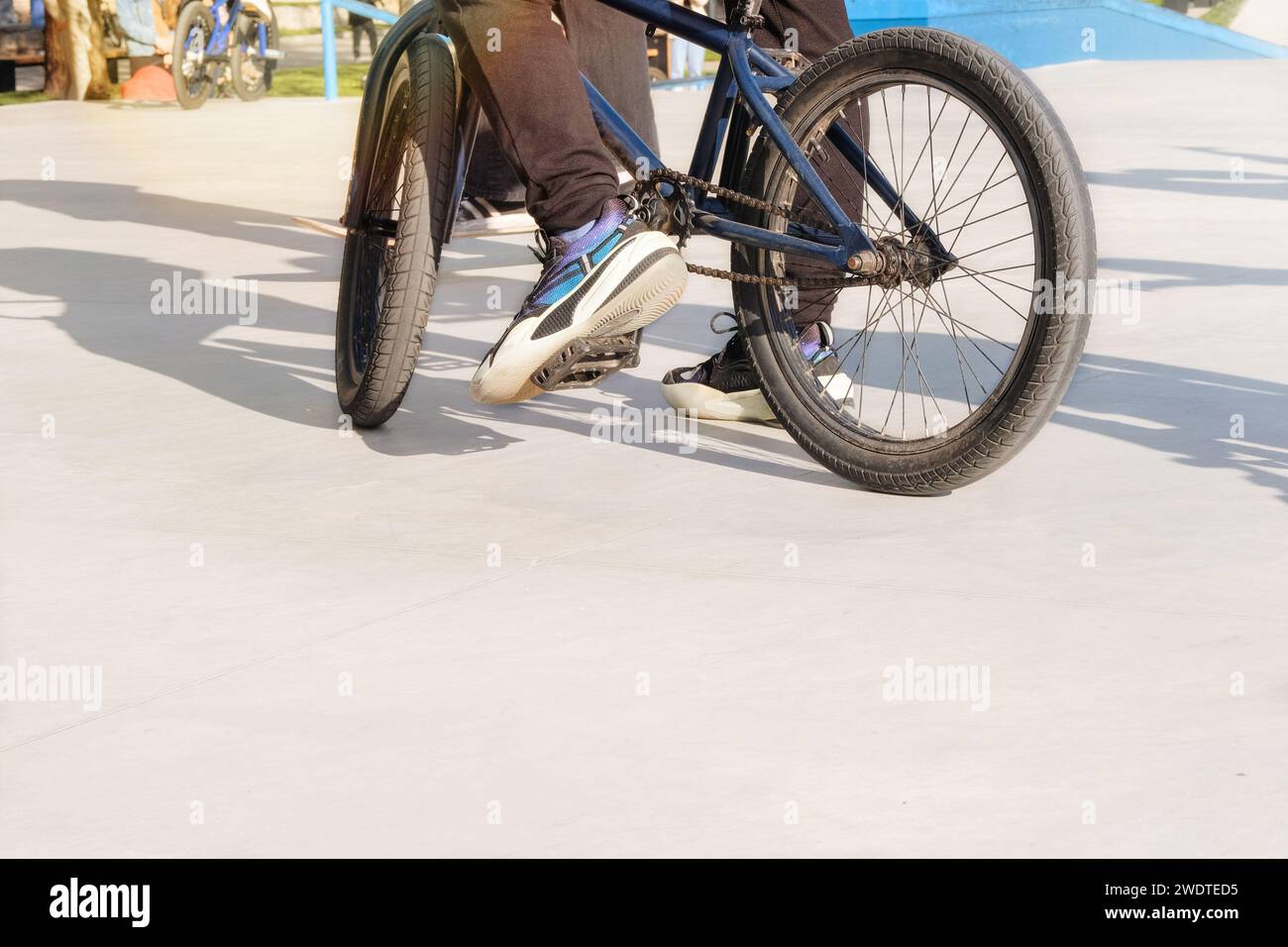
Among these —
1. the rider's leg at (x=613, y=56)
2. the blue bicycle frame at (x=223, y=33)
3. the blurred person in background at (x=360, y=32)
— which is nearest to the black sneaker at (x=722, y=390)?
the rider's leg at (x=613, y=56)

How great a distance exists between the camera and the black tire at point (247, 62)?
1662cm

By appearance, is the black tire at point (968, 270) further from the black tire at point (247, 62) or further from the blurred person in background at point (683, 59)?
the blurred person in background at point (683, 59)

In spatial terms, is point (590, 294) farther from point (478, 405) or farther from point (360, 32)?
point (360, 32)

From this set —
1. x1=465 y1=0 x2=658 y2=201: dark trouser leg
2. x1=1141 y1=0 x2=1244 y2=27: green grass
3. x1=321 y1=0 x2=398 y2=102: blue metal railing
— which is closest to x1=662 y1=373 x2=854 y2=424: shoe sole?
x1=465 y1=0 x2=658 y2=201: dark trouser leg

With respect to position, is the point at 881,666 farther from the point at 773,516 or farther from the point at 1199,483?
the point at 1199,483

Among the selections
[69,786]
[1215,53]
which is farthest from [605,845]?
[1215,53]

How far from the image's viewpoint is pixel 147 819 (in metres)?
2.15

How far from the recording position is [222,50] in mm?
16391

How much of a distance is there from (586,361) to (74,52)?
14.9 m

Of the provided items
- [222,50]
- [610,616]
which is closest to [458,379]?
[610,616]

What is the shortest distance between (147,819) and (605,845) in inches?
21.9

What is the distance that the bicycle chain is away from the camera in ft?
11.7

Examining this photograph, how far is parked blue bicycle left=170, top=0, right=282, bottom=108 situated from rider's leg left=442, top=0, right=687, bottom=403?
504 inches

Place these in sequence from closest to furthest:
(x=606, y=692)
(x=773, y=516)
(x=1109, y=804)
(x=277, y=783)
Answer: (x=1109, y=804) < (x=277, y=783) < (x=606, y=692) < (x=773, y=516)
